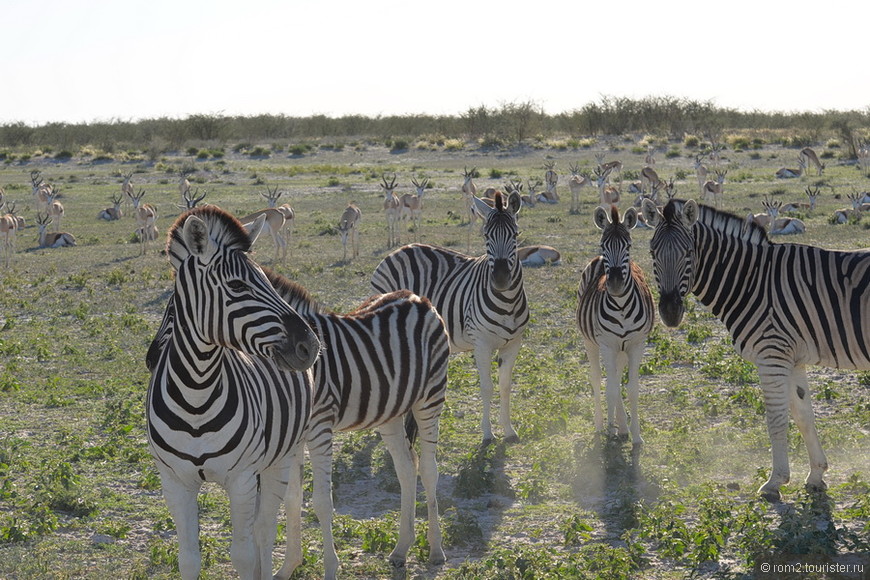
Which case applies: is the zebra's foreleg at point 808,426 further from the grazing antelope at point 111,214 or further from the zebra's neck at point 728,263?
the grazing antelope at point 111,214

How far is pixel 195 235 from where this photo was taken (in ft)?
15.4

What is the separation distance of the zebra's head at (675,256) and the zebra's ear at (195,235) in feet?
13.3

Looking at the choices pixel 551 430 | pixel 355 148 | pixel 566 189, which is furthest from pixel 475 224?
pixel 355 148

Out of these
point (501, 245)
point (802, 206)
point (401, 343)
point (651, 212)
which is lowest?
point (401, 343)

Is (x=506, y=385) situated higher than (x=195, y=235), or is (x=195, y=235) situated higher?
(x=195, y=235)

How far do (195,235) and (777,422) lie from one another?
4735 millimetres

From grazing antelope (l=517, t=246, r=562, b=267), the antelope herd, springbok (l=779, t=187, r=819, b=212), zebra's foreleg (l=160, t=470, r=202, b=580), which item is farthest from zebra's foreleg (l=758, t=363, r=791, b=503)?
springbok (l=779, t=187, r=819, b=212)

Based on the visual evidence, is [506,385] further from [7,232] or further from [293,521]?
[7,232]

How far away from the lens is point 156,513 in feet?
24.4

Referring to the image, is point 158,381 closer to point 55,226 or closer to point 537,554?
point 537,554

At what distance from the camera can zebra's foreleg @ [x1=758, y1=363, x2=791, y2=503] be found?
291 inches

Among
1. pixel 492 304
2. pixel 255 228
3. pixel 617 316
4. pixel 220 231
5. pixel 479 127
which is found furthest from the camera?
pixel 479 127

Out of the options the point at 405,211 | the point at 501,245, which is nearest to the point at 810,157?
the point at 405,211

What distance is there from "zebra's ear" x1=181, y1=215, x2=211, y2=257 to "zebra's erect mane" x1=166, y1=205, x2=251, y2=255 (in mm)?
63
